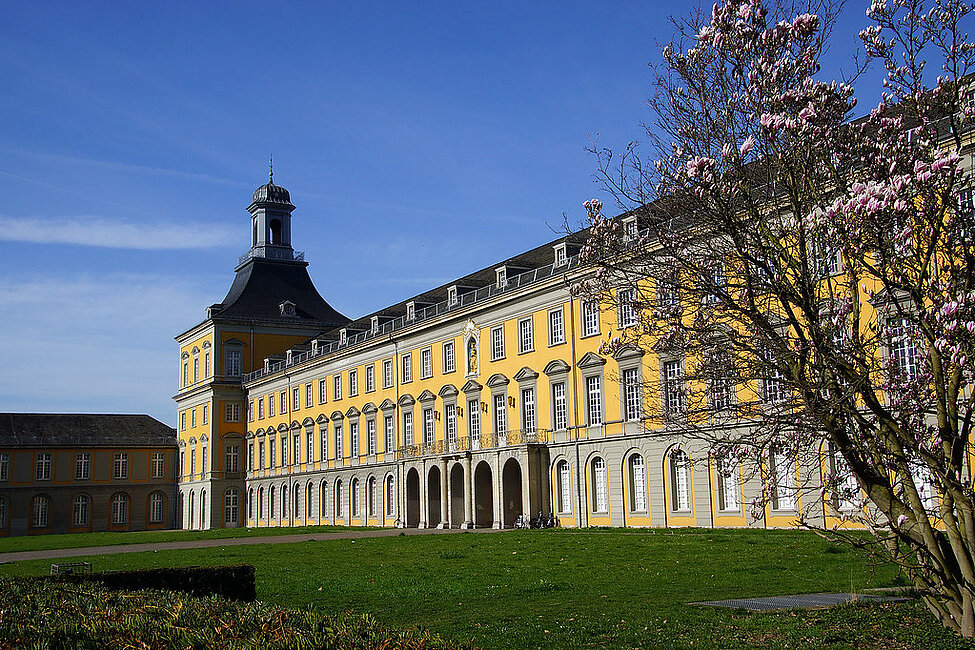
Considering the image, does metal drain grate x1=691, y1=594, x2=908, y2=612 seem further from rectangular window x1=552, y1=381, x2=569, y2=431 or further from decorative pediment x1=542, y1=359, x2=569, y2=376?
rectangular window x1=552, y1=381, x2=569, y2=431

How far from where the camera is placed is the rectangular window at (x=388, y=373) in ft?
183

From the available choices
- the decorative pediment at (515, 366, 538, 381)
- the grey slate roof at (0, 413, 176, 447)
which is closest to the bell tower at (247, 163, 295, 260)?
the grey slate roof at (0, 413, 176, 447)

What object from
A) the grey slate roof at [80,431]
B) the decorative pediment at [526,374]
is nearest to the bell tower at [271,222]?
the grey slate roof at [80,431]

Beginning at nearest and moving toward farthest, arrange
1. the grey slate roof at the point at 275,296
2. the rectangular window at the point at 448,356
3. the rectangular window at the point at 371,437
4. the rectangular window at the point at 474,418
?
the rectangular window at the point at 474,418 → the rectangular window at the point at 448,356 → the rectangular window at the point at 371,437 → the grey slate roof at the point at 275,296

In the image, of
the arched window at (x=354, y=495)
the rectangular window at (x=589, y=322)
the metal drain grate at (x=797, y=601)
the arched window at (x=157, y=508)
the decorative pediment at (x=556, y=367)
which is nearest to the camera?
the metal drain grate at (x=797, y=601)

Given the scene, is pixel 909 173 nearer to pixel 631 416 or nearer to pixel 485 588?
pixel 485 588

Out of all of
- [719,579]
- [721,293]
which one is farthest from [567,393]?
[721,293]

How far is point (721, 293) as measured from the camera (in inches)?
372

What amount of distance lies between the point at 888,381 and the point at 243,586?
9.45 metres

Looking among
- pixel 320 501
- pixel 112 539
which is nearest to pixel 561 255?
pixel 112 539

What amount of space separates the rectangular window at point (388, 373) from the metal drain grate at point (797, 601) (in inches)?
1727

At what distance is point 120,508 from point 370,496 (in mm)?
33798

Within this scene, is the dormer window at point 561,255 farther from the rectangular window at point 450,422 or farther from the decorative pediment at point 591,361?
the rectangular window at point 450,422

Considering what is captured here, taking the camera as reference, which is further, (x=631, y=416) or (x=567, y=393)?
(x=567, y=393)
